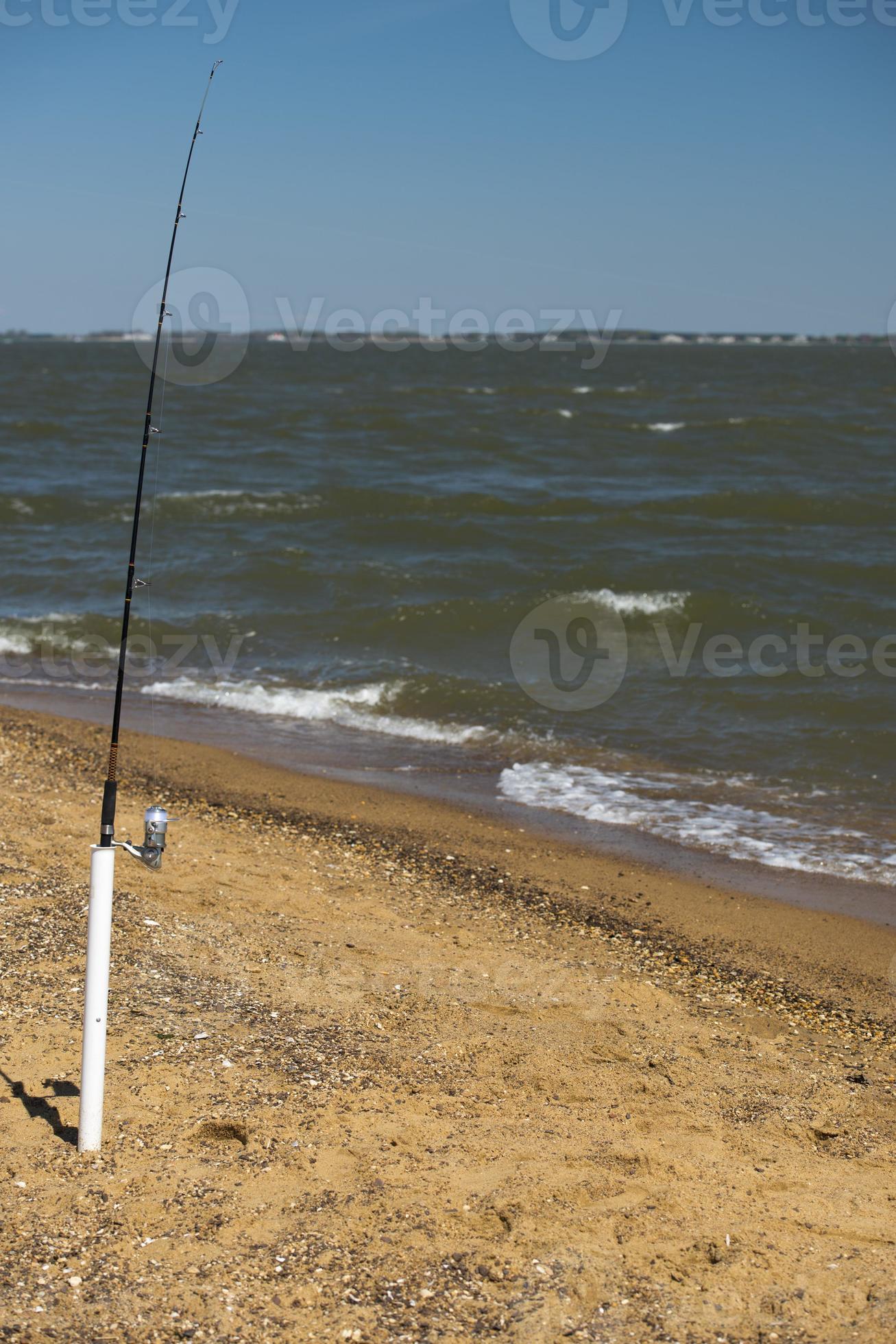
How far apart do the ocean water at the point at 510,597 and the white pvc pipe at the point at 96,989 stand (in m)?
5.93

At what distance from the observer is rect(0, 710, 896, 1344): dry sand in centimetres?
407

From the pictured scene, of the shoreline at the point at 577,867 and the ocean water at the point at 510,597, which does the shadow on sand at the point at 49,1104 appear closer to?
the shoreline at the point at 577,867

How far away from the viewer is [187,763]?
1092cm

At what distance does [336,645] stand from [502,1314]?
12136mm

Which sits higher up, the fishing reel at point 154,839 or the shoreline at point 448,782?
the fishing reel at point 154,839

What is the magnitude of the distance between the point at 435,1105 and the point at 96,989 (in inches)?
62.2

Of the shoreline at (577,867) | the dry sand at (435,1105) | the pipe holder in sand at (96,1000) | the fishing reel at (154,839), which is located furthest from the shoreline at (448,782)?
the pipe holder in sand at (96,1000)

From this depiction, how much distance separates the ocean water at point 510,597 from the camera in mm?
11492

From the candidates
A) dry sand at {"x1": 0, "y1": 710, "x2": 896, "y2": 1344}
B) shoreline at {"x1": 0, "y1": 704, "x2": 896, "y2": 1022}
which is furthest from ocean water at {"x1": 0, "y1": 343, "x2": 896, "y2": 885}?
dry sand at {"x1": 0, "y1": 710, "x2": 896, "y2": 1344}

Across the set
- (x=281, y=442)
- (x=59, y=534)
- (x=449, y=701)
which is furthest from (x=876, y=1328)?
(x=281, y=442)

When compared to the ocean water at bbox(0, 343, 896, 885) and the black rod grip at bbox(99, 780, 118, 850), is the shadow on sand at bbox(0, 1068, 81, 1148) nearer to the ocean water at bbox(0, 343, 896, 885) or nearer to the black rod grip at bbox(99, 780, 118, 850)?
the black rod grip at bbox(99, 780, 118, 850)

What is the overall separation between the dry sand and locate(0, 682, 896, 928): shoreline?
426 millimetres

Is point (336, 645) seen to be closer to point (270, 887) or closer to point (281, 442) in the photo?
point (270, 887)

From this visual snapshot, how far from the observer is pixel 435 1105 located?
5.26m
